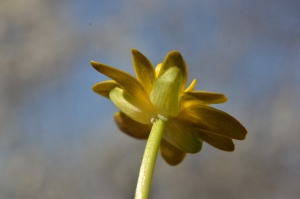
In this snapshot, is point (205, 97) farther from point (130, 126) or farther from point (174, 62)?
point (130, 126)

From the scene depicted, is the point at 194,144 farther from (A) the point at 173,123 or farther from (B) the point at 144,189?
(B) the point at 144,189

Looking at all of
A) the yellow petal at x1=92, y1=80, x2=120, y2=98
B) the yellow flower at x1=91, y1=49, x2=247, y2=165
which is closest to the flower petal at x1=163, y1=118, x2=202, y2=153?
the yellow flower at x1=91, y1=49, x2=247, y2=165

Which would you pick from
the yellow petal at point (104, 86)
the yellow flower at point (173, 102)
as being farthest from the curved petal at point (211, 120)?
the yellow petal at point (104, 86)

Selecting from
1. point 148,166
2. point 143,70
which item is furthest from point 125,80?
point 148,166

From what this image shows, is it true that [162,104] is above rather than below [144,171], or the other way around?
above

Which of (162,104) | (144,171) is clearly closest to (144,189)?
(144,171)

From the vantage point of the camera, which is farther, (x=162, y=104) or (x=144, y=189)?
(x=162, y=104)
